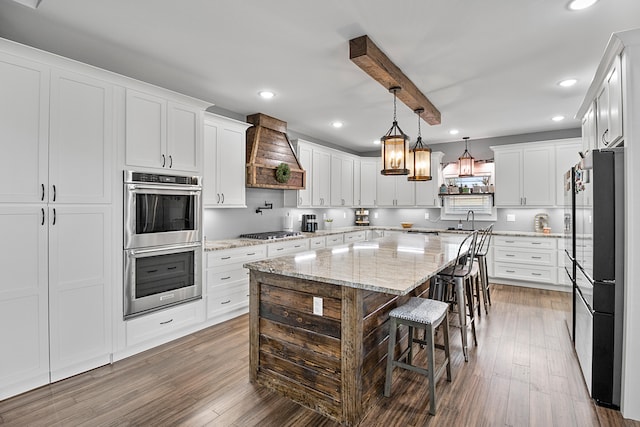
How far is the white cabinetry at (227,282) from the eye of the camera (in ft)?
12.5

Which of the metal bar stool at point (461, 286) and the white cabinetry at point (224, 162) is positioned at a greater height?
the white cabinetry at point (224, 162)

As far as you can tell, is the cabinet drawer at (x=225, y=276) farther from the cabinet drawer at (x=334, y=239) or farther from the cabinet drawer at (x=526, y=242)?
the cabinet drawer at (x=526, y=242)

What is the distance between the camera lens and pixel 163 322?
10.8ft

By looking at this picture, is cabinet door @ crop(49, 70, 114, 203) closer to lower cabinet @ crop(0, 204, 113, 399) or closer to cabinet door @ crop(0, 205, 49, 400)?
lower cabinet @ crop(0, 204, 113, 399)

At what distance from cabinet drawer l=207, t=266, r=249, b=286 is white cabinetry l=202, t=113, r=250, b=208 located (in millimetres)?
827

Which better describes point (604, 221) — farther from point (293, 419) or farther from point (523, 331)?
point (293, 419)

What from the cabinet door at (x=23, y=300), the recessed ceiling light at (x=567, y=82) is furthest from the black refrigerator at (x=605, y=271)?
the cabinet door at (x=23, y=300)

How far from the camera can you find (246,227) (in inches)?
196

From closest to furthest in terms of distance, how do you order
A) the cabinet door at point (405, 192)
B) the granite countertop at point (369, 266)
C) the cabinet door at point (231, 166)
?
the granite countertop at point (369, 266), the cabinet door at point (231, 166), the cabinet door at point (405, 192)

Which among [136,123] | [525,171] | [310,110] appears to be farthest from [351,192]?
Answer: [136,123]

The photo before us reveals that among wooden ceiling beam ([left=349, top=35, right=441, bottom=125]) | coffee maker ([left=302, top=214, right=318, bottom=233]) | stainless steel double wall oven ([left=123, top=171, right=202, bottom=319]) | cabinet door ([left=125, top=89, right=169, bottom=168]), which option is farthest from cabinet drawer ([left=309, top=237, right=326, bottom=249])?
cabinet door ([left=125, top=89, right=169, bottom=168])

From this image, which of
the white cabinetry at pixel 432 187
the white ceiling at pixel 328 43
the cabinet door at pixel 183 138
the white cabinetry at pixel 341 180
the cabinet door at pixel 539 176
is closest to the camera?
the white ceiling at pixel 328 43

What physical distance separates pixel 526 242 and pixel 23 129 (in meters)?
6.52

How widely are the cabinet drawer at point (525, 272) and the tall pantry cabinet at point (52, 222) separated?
5783 mm
